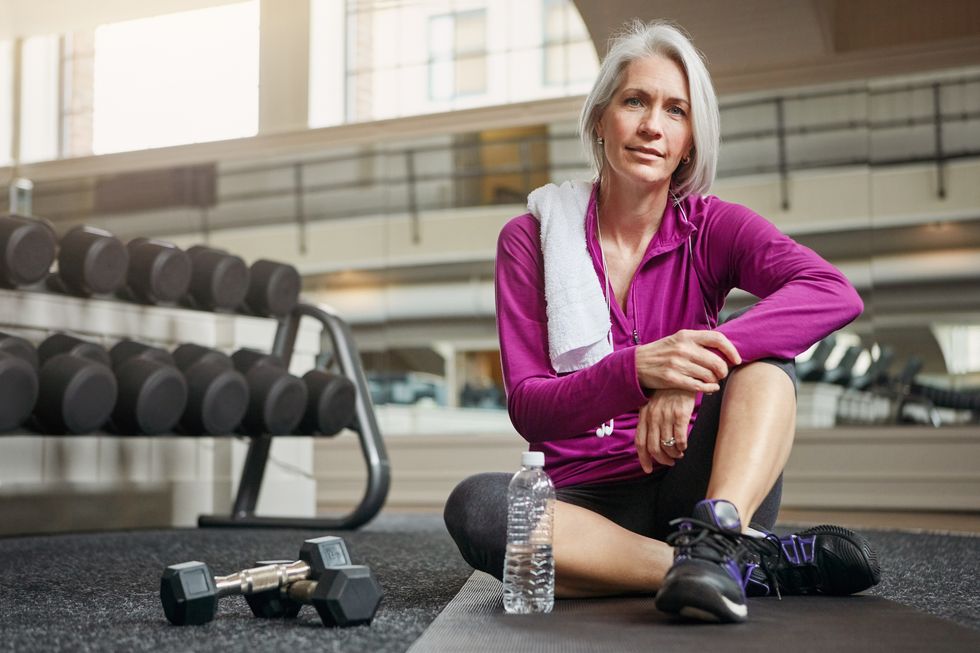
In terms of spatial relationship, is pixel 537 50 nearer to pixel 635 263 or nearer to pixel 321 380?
pixel 321 380

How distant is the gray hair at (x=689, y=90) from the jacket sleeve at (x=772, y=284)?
66 millimetres

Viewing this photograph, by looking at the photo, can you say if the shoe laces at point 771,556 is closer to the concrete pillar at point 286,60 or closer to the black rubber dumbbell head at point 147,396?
the black rubber dumbbell head at point 147,396

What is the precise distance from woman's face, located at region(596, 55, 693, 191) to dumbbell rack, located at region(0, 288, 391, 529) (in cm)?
A: 175

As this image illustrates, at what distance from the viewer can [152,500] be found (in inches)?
131

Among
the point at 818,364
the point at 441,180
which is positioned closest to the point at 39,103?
the point at 441,180

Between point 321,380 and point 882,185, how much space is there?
289cm

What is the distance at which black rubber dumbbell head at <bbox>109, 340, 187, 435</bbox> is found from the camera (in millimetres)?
2617

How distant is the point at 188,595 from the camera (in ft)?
4.21

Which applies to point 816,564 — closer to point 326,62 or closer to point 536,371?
point 536,371

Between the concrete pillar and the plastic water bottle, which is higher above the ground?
the concrete pillar

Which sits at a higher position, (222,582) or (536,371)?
(536,371)

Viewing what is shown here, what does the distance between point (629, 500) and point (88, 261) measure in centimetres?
181

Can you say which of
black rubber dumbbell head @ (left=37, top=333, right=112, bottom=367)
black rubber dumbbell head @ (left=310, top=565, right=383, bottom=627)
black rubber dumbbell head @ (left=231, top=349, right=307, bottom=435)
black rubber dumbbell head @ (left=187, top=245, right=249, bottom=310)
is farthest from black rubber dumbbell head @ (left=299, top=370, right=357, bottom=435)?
black rubber dumbbell head @ (left=310, top=565, right=383, bottom=627)

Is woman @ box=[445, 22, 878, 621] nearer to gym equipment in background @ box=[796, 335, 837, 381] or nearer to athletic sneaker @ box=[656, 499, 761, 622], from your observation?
athletic sneaker @ box=[656, 499, 761, 622]
